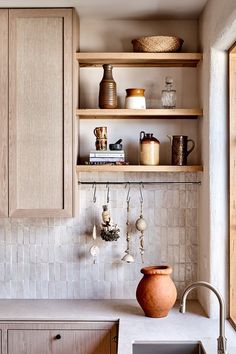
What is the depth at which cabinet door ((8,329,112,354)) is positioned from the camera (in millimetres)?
2920

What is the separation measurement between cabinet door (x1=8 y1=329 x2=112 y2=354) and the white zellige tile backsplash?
433 millimetres

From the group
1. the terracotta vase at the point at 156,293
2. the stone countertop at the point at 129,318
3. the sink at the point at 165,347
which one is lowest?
the sink at the point at 165,347

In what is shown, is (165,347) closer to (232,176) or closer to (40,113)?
(232,176)

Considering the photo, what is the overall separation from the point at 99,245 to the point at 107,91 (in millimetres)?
942

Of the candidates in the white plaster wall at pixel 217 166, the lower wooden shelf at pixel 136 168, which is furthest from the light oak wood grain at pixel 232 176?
the lower wooden shelf at pixel 136 168

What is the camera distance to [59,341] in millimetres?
2924

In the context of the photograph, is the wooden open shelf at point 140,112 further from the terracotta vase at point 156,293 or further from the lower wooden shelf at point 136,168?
the terracotta vase at point 156,293

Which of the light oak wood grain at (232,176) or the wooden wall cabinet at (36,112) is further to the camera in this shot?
the wooden wall cabinet at (36,112)

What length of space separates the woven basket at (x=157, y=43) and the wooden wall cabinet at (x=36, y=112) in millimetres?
410

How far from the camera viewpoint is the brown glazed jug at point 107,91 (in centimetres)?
314

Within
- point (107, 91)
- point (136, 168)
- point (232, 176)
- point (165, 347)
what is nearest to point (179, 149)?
point (136, 168)

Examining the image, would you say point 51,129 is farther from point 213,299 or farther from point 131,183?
point 213,299

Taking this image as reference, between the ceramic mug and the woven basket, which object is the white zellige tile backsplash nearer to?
the ceramic mug

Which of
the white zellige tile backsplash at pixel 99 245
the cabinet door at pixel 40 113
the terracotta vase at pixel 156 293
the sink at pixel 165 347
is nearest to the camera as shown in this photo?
the sink at pixel 165 347
